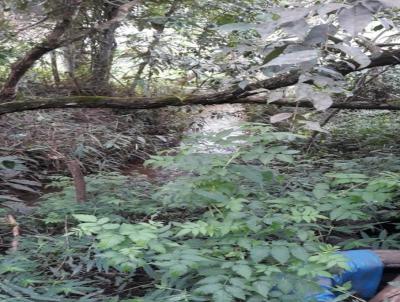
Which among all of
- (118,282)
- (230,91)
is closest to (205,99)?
(230,91)

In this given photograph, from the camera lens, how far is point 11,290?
5.81 feet

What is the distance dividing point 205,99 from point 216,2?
2207 mm


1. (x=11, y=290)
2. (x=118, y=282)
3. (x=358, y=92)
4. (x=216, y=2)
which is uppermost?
(x=216, y=2)

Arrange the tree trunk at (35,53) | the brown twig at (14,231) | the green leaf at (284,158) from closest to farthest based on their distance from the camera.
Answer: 1. the green leaf at (284,158)
2. the brown twig at (14,231)
3. the tree trunk at (35,53)

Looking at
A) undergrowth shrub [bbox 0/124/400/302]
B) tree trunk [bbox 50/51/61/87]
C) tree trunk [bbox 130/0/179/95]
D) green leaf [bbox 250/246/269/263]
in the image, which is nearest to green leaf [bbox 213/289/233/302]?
undergrowth shrub [bbox 0/124/400/302]

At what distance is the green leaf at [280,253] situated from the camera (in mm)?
1701

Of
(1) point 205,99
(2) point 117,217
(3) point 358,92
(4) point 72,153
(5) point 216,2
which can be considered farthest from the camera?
(5) point 216,2

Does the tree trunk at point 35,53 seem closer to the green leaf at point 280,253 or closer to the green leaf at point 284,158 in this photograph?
the green leaf at point 284,158

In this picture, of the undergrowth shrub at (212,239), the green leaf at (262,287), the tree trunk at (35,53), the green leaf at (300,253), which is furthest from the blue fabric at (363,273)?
the tree trunk at (35,53)

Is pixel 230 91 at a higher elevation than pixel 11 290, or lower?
higher

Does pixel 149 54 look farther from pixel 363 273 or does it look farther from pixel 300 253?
pixel 300 253

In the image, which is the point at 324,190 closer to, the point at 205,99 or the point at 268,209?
the point at 268,209

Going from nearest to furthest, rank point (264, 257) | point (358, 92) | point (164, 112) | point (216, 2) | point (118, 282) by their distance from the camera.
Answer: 1. point (264, 257)
2. point (118, 282)
3. point (358, 92)
4. point (216, 2)
5. point (164, 112)

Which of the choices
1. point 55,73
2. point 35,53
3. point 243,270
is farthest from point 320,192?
point 55,73
